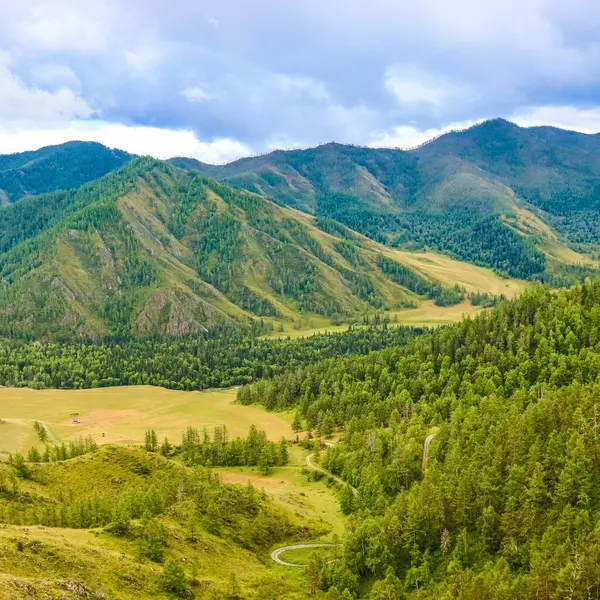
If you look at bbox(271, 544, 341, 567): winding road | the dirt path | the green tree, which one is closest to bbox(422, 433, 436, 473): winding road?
the dirt path

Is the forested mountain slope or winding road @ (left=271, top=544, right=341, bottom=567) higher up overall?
the forested mountain slope

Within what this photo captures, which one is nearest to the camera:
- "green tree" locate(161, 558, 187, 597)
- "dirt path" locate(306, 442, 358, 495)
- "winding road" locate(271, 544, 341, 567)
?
"green tree" locate(161, 558, 187, 597)

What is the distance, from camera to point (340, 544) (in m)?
124

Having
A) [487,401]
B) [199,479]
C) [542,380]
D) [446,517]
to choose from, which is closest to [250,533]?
[199,479]

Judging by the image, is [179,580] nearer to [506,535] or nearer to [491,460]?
[506,535]

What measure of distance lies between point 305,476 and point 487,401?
5619 cm

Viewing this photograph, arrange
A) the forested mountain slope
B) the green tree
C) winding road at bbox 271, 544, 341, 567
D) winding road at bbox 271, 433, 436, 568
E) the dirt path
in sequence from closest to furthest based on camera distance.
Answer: the green tree < the forested mountain slope < winding road at bbox 271, 544, 341, 567 < winding road at bbox 271, 433, 436, 568 < the dirt path

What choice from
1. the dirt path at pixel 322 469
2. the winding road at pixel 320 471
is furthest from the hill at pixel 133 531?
the dirt path at pixel 322 469

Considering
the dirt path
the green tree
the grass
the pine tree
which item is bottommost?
the grass

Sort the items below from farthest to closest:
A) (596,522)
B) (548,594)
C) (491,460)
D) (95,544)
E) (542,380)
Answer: (542,380) → (491,460) → (596,522) → (95,544) → (548,594)

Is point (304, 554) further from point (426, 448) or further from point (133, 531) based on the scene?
point (426, 448)

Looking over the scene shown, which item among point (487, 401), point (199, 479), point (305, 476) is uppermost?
point (487, 401)

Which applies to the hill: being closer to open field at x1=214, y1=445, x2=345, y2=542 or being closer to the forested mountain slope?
open field at x1=214, y1=445, x2=345, y2=542

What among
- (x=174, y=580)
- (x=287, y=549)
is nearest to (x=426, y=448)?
(x=287, y=549)
